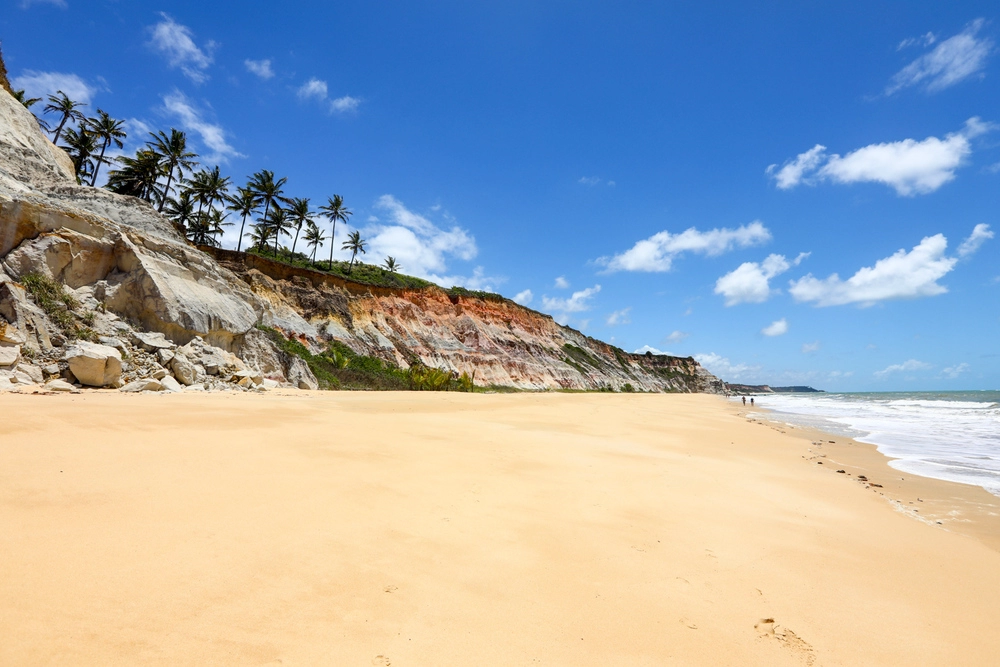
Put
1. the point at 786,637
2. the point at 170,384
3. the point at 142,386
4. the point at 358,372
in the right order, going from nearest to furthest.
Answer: the point at 786,637
the point at 142,386
the point at 170,384
the point at 358,372

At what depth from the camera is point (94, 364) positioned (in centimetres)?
1088

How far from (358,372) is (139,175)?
26.6m

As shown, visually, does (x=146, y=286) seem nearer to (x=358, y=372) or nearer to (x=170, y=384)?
(x=170, y=384)

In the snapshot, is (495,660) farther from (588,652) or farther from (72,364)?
(72,364)

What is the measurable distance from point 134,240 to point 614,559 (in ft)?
65.1

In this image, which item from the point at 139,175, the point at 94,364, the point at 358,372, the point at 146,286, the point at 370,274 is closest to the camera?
the point at 94,364

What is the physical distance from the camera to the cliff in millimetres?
13266

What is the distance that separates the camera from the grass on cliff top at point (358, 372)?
23.3 m

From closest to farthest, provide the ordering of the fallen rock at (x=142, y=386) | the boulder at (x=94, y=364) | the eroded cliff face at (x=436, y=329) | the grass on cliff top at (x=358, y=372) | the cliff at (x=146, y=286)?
1. the boulder at (x=94, y=364)
2. the fallen rock at (x=142, y=386)
3. the cliff at (x=146, y=286)
4. the grass on cliff top at (x=358, y=372)
5. the eroded cliff face at (x=436, y=329)

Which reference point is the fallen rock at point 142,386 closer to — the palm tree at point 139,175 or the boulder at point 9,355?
the boulder at point 9,355

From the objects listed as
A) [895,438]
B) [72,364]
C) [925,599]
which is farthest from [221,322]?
[895,438]

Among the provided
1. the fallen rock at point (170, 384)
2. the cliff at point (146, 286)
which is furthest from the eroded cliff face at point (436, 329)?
the fallen rock at point (170, 384)

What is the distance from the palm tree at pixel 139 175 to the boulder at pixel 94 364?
3066 centimetres

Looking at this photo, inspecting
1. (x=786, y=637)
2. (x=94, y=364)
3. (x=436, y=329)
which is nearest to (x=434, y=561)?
(x=786, y=637)
